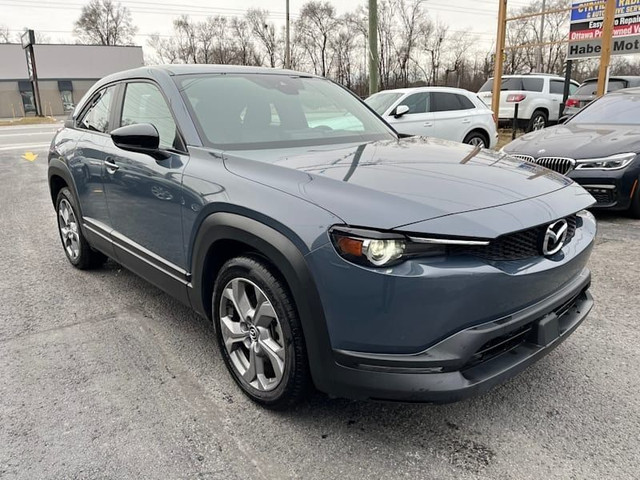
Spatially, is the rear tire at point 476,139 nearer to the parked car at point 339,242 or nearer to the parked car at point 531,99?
the parked car at point 531,99

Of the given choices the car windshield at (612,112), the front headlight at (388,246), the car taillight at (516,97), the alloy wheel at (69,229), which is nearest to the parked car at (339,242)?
the front headlight at (388,246)

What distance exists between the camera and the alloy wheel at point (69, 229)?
457 centimetres

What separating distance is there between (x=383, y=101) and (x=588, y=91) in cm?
602

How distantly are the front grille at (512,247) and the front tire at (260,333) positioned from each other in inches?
31.5

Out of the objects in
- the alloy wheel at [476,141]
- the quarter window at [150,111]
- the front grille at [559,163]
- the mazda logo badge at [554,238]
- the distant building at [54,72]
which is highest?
the distant building at [54,72]

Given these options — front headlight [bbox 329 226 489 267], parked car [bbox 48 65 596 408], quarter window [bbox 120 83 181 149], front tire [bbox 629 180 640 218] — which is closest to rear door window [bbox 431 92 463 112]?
front tire [bbox 629 180 640 218]

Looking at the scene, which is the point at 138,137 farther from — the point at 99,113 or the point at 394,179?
the point at 99,113

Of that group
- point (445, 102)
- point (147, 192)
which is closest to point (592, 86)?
point (445, 102)

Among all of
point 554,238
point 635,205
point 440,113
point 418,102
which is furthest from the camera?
point 440,113

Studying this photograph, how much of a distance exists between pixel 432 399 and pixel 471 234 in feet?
2.17

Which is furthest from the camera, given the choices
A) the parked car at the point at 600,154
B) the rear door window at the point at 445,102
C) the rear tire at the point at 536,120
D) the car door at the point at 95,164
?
the rear tire at the point at 536,120

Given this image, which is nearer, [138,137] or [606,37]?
[138,137]

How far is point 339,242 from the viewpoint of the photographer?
1.98m

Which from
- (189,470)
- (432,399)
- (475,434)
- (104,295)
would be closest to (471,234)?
(432,399)
